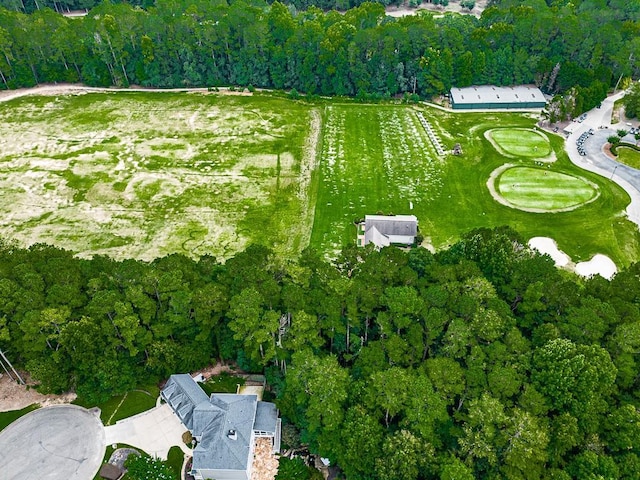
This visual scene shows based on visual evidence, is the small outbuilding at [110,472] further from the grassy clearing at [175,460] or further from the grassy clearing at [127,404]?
the grassy clearing at [127,404]

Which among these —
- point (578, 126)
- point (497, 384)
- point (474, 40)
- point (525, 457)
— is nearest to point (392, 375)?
point (497, 384)

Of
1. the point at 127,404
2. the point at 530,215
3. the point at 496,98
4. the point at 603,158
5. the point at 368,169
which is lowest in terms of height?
the point at 127,404

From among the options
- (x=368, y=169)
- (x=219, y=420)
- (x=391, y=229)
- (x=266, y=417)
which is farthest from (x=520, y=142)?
(x=219, y=420)

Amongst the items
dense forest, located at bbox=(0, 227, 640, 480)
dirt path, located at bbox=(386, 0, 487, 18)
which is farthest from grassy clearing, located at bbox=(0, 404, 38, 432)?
dirt path, located at bbox=(386, 0, 487, 18)

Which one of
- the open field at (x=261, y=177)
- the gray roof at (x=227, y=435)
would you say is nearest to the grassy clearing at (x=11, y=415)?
the gray roof at (x=227, y=435)

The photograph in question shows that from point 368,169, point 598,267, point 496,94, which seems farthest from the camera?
point 496,94

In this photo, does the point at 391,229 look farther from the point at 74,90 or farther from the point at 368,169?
the point at 74,90
